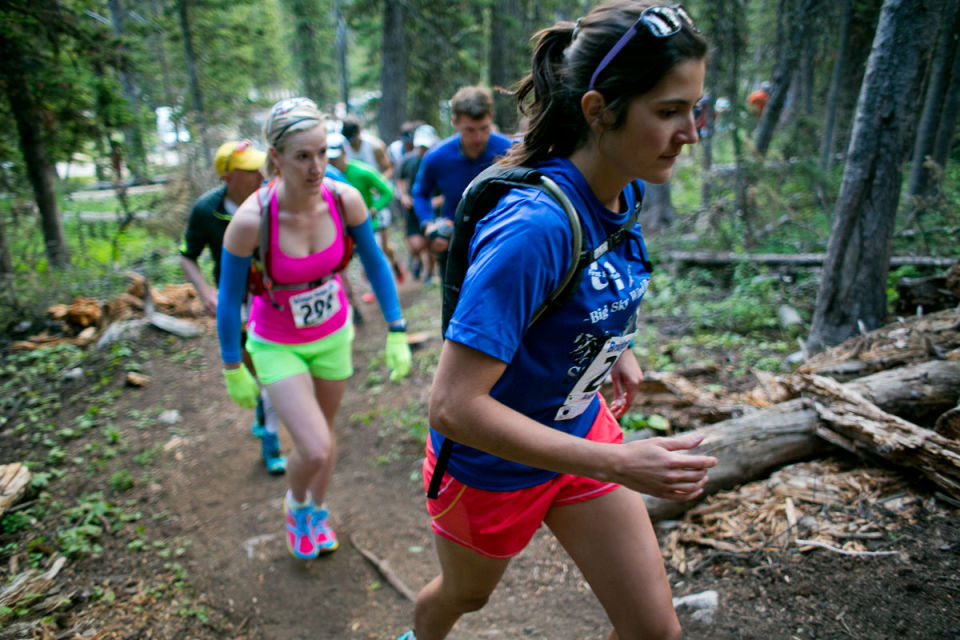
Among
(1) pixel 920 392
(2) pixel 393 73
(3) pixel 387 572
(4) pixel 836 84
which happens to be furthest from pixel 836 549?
(2) pixel 393 73

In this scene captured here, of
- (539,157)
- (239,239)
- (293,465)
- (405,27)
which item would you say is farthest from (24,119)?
(405,27)

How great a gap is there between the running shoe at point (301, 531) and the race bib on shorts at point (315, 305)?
112 cm

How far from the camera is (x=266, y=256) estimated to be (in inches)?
120

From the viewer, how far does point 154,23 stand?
9.06 metres

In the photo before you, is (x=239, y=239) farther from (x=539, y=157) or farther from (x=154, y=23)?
(x=154, y=23)

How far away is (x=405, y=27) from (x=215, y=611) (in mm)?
13403

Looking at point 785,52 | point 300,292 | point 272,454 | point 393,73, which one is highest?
point 393,73

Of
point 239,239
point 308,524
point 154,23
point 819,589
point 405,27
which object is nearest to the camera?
point 819,589

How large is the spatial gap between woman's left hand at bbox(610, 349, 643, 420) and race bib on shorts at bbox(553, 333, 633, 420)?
0.44m

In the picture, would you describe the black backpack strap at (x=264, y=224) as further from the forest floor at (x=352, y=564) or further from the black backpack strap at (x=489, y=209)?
the forest floor at (x=352, y=564)

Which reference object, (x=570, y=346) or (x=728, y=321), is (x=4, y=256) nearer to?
(x=570, y=346)

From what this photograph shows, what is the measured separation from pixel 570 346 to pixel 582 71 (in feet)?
2.37

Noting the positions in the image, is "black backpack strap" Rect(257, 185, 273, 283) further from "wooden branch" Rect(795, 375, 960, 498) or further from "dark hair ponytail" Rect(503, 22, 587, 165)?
"wooden branch" Rect(795, 375, 960, 498)

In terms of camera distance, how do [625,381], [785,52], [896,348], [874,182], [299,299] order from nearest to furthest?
[625,381]
[299,299]
[896,348]
[874,182]
[785,52]
